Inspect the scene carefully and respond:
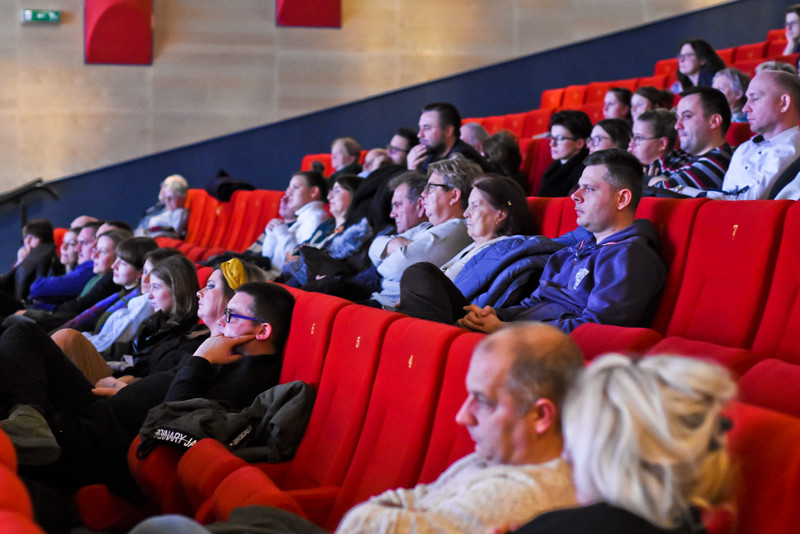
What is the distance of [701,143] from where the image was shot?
204 cm

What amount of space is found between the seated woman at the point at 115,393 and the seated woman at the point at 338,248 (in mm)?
776

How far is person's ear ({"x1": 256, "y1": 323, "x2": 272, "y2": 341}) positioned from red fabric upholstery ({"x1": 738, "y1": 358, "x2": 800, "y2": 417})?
0.93 metres

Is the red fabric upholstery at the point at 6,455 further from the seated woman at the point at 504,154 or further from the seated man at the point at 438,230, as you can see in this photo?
the seated woman at the point at 504,154

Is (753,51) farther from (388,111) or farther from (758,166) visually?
(758,166)

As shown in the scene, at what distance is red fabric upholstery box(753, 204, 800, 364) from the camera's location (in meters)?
1.25

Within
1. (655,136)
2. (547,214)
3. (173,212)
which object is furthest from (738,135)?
(173,212)

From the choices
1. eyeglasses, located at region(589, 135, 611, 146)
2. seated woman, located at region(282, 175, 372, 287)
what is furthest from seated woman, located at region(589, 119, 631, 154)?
seated woman, located at region(282, 175, 372, 287)

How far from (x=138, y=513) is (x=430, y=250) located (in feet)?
2.75

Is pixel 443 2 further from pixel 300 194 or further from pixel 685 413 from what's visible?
pixel 685 413

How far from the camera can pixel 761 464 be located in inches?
27.0

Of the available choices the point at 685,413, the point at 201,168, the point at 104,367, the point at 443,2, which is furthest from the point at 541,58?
the point at 685,413

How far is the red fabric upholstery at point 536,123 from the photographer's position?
13.0ft

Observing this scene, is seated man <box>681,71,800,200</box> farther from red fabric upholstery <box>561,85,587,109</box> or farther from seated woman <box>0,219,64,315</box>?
seated woman <box>0,219,64,315</box>

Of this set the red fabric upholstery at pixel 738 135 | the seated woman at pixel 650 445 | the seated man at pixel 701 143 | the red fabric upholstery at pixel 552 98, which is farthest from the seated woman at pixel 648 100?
the seated woman at pixel 650 445
